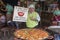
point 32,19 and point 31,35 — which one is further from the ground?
point 32,19

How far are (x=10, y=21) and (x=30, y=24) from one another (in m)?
0.45

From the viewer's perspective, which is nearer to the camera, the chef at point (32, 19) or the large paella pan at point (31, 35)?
the large paella pan at point (31, 35)

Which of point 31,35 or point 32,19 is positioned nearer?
point 31,35

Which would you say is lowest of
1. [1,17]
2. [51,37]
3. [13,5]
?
[51,37]

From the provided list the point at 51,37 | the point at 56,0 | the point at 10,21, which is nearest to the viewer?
the point at 51,37

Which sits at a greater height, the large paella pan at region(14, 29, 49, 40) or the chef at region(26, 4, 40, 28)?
the chef at region(26, 4, 40, 28)

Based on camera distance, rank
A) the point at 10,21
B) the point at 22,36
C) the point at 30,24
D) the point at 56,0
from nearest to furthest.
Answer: the point at 22,36
the point at 30,24
the point at 10,21
the point at 56,0

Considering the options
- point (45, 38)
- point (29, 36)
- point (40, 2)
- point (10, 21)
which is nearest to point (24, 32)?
point (29, 36)

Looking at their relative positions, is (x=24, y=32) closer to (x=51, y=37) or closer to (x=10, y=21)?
(x=51, y=37)

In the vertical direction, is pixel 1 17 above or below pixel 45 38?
above

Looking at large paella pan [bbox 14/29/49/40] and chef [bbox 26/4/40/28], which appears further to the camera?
chef [bbox 26/4/40/28]

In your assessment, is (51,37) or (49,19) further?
(49,19)

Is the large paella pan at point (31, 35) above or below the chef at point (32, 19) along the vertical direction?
below

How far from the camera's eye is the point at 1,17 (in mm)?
3453
